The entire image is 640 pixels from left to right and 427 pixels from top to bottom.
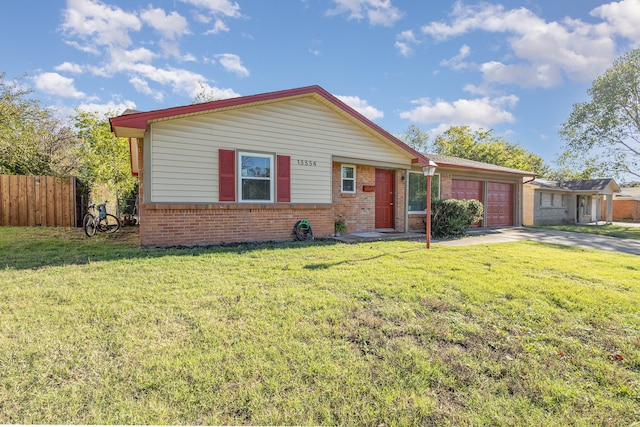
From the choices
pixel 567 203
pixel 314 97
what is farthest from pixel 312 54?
pixel 567 203

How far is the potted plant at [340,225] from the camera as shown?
31.4 ft

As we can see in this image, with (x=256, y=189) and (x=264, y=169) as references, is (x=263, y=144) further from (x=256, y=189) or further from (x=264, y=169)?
(x=256, y=189)

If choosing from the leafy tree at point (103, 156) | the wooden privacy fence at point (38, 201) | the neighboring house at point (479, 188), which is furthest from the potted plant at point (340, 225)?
the wooden privacy fence at point (38, 201)

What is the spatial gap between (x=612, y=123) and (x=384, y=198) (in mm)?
23898

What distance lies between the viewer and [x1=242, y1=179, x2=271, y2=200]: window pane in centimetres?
789

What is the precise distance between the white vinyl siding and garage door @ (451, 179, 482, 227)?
426 cm

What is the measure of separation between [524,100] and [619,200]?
18.7 m

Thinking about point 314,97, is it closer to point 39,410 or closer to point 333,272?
point 333,272

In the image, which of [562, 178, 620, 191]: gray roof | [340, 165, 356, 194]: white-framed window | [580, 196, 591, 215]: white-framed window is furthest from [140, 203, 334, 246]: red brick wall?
[580, 196, 591, 215]: white-framed window

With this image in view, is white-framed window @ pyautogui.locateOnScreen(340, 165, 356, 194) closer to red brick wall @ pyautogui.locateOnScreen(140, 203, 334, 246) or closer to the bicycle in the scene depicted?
red brick wall @ pyautogui.locateOnScreen(140, 203, 334, 246)

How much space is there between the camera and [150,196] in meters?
6.77

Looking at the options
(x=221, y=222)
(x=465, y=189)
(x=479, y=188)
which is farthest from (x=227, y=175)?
(x=479, y=188)

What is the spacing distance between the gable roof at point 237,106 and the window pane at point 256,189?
1923 mm

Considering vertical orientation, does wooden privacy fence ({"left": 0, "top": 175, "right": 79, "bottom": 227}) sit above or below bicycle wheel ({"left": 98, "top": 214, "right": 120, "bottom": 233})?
above
